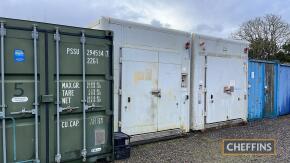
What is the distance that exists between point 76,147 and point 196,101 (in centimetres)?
429

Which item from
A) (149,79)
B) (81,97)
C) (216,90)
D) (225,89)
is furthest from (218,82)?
(81,97)

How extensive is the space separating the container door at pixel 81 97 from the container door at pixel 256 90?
22.0ft

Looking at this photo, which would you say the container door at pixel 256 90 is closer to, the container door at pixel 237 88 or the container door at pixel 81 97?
the container door at pixel 237 88

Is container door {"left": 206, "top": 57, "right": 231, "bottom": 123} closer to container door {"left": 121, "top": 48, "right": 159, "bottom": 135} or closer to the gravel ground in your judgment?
the gravel ground

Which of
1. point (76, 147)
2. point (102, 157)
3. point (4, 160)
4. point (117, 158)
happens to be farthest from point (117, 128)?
point (4, 160)

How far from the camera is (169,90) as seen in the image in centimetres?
698

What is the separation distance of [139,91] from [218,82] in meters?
3.08

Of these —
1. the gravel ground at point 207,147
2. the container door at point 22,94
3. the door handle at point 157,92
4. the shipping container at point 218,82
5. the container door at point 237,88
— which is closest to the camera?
the container door at point 22,94

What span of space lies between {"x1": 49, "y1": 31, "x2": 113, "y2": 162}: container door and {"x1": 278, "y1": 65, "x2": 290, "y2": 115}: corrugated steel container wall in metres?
9.10

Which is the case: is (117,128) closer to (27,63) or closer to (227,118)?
(27,63)

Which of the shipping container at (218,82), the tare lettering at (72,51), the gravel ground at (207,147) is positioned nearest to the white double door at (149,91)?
the gravel ground at (207,147)

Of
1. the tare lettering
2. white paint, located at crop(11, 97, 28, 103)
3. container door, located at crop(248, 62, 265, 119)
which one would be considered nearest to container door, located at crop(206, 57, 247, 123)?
container door, located at crop(248, 62, 265, 119)

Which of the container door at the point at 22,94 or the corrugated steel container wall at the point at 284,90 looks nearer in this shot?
the container door at the point at 22,94

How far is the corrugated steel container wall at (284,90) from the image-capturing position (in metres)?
11.3
